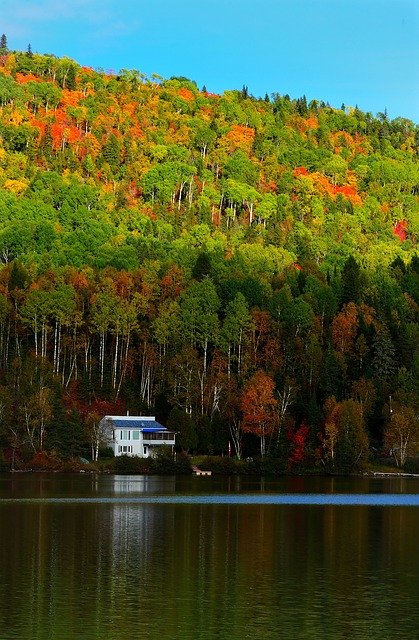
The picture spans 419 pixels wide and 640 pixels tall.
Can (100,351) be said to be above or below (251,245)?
below

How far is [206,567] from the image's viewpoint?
4750 centimetres

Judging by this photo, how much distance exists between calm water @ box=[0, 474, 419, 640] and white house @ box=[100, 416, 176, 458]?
37.2m

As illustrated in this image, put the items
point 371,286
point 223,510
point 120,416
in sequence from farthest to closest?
point 371,286 → point 120,416 → point 223,510

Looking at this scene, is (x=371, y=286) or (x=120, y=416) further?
(x=371, y=286)

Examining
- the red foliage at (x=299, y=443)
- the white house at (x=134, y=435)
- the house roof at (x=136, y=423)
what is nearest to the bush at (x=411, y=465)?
the red foliage at (x=299, y=443)

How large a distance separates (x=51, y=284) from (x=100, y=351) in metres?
9.89

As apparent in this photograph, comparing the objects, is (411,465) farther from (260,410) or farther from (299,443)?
(260,410)

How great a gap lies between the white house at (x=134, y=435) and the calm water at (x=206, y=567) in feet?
122

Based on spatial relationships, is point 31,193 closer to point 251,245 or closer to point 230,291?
point 251,245

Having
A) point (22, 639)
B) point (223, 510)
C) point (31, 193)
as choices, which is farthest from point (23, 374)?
point (22, 639)

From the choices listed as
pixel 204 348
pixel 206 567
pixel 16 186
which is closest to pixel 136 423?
pixel 204 348

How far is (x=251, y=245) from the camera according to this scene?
180500mm

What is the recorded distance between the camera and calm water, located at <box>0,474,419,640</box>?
35.9 meters

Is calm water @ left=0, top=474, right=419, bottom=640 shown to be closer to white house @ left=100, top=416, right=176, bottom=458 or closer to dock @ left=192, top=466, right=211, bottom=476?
dock @ left=192, top=466, right=211, bottom=476
